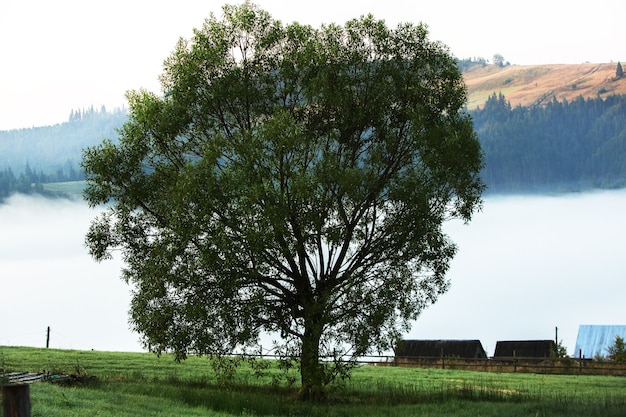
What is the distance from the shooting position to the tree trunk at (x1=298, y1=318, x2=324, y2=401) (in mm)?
32969

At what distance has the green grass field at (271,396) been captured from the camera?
2605 centimetres

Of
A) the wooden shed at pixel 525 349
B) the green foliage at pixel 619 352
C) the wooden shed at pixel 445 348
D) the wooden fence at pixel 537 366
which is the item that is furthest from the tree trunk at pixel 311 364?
the wooden shed at pixel 525 349

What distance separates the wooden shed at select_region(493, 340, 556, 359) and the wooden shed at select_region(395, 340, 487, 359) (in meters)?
3.99

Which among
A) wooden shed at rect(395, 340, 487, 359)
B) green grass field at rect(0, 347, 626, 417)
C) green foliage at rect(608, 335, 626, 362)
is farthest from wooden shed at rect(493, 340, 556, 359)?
green grass field at rect(0, 347, 626, 417)

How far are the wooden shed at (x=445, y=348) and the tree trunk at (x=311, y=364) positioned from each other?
168 feet

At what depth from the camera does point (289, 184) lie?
105 feet

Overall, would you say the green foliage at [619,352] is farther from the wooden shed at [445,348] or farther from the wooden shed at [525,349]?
the wooden shed at [445,348]

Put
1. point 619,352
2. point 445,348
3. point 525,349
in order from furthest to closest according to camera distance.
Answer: point 525,349
point 445,348
point 619,352

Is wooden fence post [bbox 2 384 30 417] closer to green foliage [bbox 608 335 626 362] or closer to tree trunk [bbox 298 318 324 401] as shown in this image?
tree trunk [bbox 298 318 324 401]

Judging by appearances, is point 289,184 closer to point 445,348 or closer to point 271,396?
point 271,396

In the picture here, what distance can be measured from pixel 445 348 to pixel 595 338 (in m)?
26.0

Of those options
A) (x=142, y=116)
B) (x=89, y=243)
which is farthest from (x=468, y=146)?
(x=89, y=243)

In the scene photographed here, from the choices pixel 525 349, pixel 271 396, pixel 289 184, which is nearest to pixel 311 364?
pixel 271 396

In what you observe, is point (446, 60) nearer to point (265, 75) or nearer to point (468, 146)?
point (468, 146)
